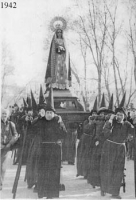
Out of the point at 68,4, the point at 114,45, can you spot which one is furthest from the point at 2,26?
the point at 114,45

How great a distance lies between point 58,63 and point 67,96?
907 millimetres

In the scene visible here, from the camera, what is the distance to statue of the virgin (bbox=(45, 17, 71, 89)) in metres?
6.01

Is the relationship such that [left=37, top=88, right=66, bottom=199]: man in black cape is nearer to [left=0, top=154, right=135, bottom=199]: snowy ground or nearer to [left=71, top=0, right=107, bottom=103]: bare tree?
[left=0, top=154, right=135, bottom=199]: snowy ground

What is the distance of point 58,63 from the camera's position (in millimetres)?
6465

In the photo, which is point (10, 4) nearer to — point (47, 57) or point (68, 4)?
point (68, 4)

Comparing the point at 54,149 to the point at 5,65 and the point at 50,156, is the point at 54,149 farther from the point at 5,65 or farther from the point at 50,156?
the point at 5,65

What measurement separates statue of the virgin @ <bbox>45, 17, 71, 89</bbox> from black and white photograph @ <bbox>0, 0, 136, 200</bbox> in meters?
0.02

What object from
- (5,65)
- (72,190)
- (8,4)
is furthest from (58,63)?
(72,190)

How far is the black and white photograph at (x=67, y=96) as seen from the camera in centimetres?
390

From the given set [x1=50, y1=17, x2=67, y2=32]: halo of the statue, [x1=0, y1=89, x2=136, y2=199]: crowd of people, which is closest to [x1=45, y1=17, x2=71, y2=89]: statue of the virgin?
[x1=50, y1=17, x2=67, y2=32]: halo of the statue

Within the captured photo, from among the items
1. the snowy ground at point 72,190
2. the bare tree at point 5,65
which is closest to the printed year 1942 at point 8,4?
the bare tree at point 5,65

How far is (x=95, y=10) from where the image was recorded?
5344 mm

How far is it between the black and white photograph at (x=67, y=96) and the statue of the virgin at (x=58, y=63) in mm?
24

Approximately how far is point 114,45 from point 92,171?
8.96 ft
